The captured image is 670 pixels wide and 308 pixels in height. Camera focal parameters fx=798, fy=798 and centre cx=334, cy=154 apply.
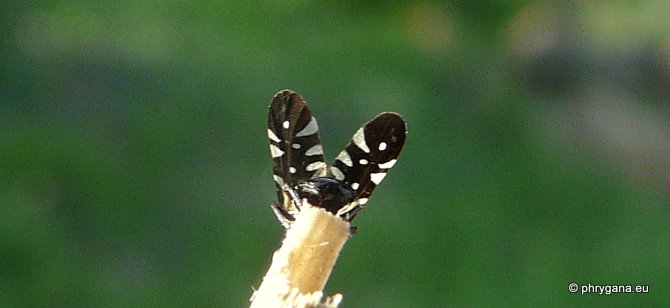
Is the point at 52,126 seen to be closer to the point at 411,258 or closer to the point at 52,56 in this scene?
the point at 52,56

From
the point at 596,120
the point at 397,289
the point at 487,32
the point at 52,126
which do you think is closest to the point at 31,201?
the point at 52,126

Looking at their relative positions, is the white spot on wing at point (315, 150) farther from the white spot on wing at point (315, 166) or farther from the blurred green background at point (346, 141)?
the blurred green background at point (346, 141)

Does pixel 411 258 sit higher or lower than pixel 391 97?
lower

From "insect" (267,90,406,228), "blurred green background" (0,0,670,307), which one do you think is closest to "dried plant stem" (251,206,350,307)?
"insect" (267,90,406,228)

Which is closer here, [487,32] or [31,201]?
[31,201]
